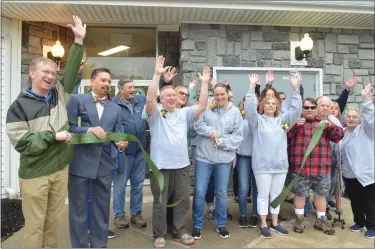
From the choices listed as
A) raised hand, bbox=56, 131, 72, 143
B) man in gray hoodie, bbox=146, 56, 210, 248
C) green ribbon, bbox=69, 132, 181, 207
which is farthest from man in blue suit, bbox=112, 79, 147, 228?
raised hand, bbox=56, 131, 72, 143

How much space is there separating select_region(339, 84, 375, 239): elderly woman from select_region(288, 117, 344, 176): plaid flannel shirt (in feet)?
0.75

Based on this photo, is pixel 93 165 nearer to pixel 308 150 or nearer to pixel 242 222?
pixel 242 222

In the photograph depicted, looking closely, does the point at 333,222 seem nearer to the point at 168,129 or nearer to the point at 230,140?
the point at 230,140

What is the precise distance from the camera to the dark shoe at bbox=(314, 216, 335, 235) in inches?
145

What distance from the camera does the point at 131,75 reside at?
645 centimetres

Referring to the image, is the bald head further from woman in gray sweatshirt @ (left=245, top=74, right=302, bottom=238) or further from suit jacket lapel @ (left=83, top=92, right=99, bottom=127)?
suit jacket lapel @ (left=83, top=92, right=99, bottom=127)

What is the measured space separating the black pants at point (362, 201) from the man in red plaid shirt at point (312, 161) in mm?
325

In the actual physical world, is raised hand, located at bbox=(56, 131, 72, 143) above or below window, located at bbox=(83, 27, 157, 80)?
below

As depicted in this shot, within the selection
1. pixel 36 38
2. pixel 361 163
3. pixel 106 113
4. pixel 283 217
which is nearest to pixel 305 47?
pixel 361 163

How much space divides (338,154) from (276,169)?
1.01 m

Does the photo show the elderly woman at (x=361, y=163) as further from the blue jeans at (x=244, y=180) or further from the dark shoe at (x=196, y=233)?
the dark shoe at (x=196, y=233)

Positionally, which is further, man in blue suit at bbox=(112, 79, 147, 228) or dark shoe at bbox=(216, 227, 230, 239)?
man in blue suit at bbox=(112, 79, 147, 228)

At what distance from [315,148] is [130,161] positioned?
233cm

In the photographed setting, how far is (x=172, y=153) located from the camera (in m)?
3.24
